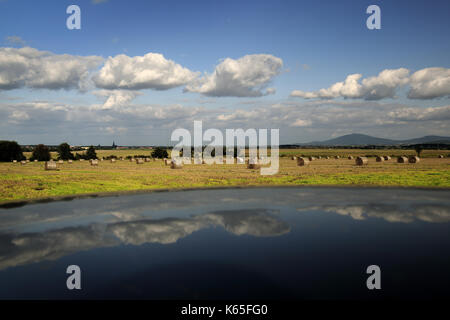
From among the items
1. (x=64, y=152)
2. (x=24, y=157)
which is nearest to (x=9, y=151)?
(x=24, y=157)

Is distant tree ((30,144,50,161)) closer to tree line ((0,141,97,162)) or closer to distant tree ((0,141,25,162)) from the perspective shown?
tree line ((0,141,97,162))

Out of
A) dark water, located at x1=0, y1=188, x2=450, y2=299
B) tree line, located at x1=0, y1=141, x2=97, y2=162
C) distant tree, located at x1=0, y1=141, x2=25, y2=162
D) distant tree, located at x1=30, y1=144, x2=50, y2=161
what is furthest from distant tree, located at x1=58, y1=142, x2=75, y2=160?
dark water, located at x1=0, y1=188, x2=450, y2=299

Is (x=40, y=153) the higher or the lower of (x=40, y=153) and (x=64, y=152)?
the lower

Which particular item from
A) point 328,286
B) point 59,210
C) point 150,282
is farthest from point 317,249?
point 59,210

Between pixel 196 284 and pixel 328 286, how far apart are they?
3.18 m

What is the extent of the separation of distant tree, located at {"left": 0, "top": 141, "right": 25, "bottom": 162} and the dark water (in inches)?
3251

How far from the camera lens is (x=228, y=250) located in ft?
30.7

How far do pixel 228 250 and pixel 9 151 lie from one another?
319ft

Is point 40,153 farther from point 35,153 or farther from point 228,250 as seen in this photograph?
point 228,250

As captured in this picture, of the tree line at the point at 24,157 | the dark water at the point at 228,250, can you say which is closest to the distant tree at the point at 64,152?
the tree line at the point at 24,157

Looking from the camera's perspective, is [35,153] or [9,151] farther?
[35,153]

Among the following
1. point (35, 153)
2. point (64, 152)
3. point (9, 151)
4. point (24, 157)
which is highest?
point (9, 151)
